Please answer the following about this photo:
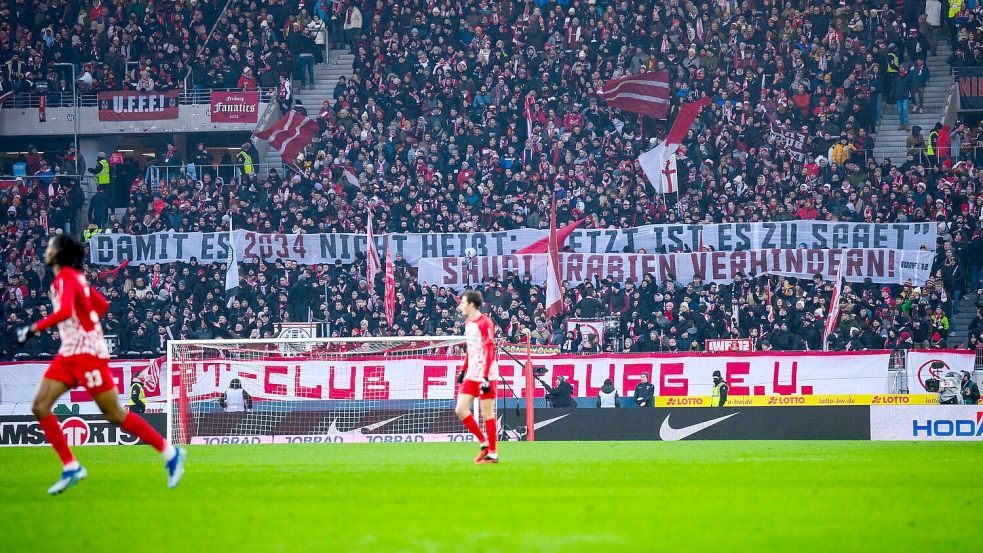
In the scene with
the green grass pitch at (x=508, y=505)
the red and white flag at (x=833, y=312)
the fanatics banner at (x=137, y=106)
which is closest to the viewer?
the green grass pitch at (x=508, y=505)

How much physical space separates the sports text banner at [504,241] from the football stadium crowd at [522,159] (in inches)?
20.2

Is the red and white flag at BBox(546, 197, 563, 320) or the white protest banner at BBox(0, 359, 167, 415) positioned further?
the red and white flag at BBox(546, 197, 563, 320)

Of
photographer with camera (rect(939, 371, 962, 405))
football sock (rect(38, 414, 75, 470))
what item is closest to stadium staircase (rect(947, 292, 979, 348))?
photographer with camera (rect(939, 371, 962, 405))

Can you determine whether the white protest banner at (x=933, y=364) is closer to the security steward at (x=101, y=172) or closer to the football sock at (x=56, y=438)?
the football sock at (x=56, y=438)

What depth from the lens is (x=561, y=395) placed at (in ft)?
89.4

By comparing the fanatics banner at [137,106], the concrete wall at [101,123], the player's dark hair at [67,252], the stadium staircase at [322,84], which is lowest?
the player's dark hair at [67,252]

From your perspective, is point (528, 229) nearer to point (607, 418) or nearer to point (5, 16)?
point (607, 418)

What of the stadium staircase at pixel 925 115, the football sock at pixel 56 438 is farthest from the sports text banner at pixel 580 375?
the football sock at pixel 56 438

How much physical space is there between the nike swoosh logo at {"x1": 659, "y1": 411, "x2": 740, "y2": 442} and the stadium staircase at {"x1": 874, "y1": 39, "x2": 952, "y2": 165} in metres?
14.4

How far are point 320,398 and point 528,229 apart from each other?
8.03 m

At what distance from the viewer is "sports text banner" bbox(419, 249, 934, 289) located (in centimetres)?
2958

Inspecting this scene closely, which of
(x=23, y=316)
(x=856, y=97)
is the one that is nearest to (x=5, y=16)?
(x=23, y=316)

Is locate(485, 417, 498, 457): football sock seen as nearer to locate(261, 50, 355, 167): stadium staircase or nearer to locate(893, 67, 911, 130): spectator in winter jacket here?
locate(893, 67, 911, 130): spectator in winter jacket

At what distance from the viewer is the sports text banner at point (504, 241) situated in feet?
98.0
